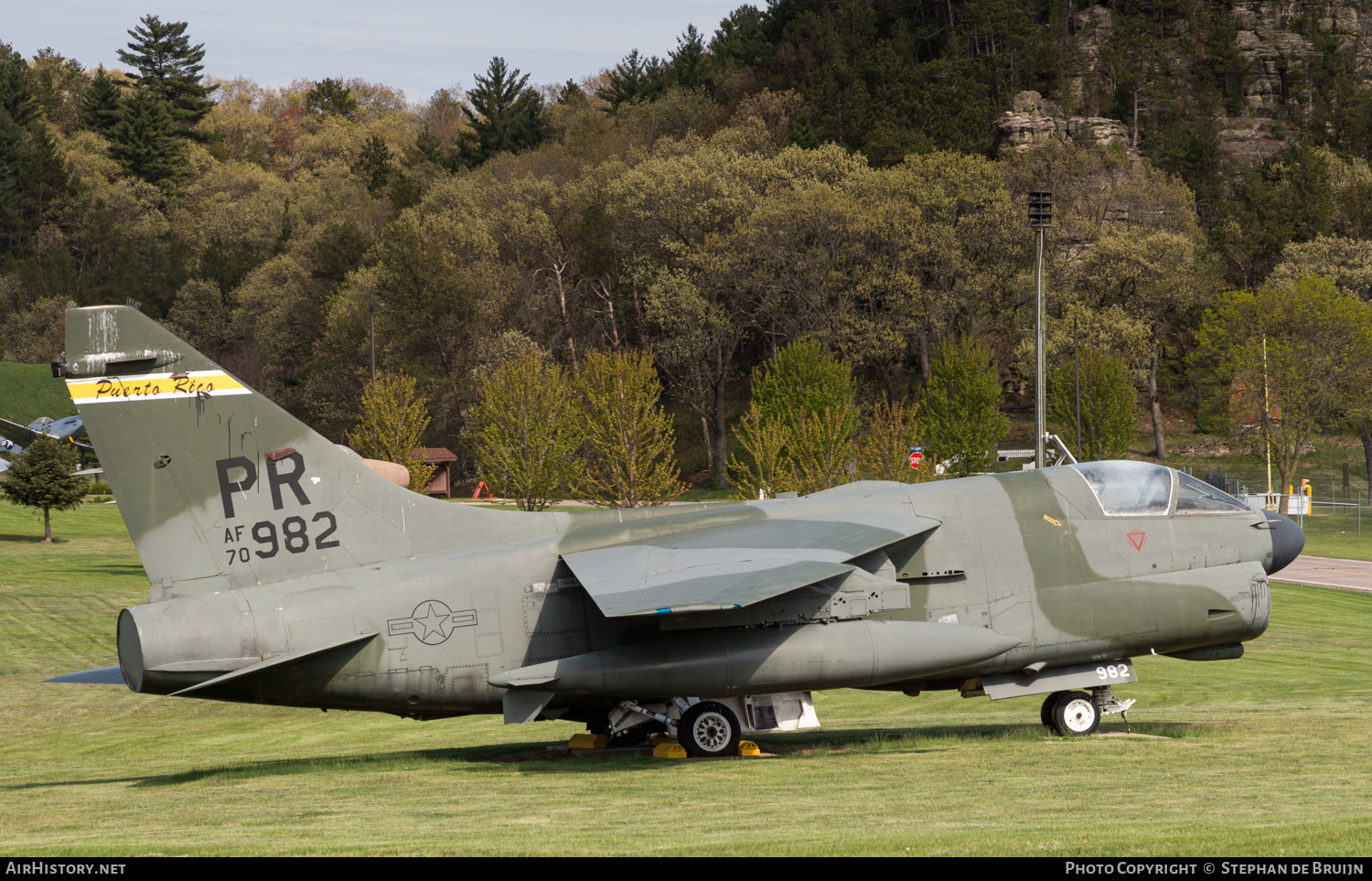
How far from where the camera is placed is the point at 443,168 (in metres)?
118

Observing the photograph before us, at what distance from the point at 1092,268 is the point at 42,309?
94.6 m

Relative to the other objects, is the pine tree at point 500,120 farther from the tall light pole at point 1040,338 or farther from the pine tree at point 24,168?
the tall light pole at point 1040,338

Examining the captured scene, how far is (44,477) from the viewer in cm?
5191

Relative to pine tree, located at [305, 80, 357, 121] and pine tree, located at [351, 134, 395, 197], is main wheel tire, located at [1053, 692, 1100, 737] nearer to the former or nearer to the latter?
pine tree, located at [351, 134, 395, 197]

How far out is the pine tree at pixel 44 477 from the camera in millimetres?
51812

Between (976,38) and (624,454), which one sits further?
(976,38)

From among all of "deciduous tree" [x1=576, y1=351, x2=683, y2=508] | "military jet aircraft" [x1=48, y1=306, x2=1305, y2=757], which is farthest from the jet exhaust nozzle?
"deciduous tree" [x1=576, y1=351, x2=683, y2=508]

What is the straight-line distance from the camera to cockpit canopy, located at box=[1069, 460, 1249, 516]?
16984mm

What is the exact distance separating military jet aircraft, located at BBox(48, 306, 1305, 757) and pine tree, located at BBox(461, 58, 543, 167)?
107322 mm

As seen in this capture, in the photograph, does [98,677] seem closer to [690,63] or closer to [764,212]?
[764,212]

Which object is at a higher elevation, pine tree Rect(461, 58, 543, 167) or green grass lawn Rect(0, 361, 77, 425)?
pine tree Rect(461, 58, 543, 167)

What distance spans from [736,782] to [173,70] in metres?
147
